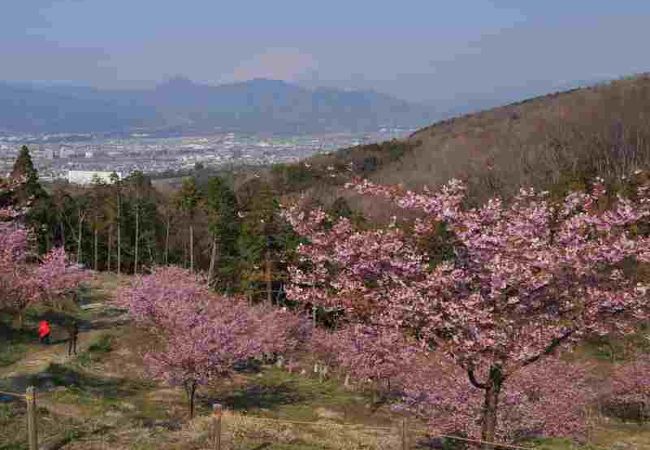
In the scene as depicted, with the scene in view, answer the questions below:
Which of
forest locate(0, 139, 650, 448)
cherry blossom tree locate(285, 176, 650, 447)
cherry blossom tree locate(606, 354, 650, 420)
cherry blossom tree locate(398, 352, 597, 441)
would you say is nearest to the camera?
cherry blossom tree locate(285, 176, 650, 447)

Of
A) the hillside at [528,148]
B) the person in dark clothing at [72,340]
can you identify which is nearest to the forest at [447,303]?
the person in dark clothing at [72,340]

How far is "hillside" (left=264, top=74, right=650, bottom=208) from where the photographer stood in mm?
72625

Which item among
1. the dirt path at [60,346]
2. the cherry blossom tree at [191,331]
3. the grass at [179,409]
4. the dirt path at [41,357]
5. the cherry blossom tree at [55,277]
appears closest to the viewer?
the grass at [179,409]

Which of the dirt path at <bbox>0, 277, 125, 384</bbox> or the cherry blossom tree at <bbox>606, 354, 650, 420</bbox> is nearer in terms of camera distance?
the dirt path at <bbox>0, 277, 125, 384</bbox>

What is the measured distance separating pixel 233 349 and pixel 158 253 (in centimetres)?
4506

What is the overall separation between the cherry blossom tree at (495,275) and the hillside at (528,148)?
38608 mm

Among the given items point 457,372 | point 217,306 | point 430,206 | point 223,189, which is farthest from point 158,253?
point 430,206

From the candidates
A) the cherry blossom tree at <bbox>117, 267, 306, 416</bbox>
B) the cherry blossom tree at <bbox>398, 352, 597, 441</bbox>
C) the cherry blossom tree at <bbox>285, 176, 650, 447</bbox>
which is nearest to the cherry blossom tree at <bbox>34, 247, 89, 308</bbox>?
the cherry blossom tree at <bbox>117, 267, 306, 416</bbox>

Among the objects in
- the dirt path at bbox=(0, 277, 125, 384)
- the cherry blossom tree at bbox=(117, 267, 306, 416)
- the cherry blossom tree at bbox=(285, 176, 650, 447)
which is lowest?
the dirt path at bbox=(0, 277, 125, 384)

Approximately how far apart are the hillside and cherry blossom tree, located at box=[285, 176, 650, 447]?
38.6 m

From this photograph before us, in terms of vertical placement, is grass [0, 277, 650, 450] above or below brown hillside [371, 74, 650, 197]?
below

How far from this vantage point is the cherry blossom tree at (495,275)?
1070 cm

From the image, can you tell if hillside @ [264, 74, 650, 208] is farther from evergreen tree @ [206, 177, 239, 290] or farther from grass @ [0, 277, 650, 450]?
grass @ [0, 277, 650, 450]

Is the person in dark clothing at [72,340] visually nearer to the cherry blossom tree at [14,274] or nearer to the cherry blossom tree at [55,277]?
the cherry blossom tree at [14,274]
